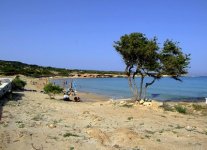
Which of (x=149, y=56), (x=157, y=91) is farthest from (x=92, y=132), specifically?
(x=157, y=91)

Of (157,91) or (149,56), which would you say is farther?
(157,91)

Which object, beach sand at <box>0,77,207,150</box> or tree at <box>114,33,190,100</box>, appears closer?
beach sand at <box>0,77,207,150</box>

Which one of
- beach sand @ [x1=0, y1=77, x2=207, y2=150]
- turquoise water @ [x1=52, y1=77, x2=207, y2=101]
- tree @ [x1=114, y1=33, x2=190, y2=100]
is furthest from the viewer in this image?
turquoise water @ [x1=52, y1=77, x2=207, y2=101]

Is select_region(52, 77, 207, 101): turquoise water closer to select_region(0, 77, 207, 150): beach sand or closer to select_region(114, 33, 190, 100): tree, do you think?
select_region(114, 33, 190, 100): tree

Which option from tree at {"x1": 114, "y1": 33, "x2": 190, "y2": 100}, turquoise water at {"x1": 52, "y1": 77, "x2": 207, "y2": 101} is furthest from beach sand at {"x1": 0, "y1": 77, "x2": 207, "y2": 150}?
turquoise water at {"x1": 52, "y1": 77, "x2": 207, "y2": 101}

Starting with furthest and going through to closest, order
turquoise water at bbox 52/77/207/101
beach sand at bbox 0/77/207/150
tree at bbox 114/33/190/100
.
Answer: turquoise water at bbox 52/77/207/101 < tree at bbox 114/33/190/100 < beach sand at bbox 0/77/207/150

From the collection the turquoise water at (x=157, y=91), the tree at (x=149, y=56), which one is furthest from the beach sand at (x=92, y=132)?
the turquoise water at (x=157, y=91)

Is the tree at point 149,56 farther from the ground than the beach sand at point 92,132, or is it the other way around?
the tree at point 149,56

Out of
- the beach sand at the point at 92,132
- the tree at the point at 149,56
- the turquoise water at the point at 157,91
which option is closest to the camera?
the beach sand at the point at 92,132

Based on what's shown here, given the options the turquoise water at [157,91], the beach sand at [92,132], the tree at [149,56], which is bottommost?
the turquoise water at [157,91]

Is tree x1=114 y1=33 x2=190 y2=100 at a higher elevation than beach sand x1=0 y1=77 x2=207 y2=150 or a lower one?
higher

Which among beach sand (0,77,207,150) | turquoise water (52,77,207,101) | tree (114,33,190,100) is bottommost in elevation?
turquoise water (52,77,207,101)

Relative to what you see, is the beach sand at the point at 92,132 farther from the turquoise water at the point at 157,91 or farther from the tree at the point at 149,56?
the turquoise water at the point at 157,91

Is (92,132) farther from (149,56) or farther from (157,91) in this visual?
(157,91)
